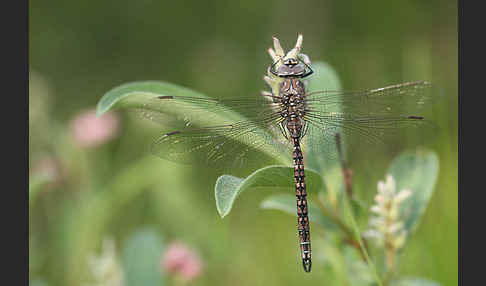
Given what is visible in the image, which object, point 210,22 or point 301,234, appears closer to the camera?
point 301,234

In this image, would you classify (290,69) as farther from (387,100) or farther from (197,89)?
(197,89)

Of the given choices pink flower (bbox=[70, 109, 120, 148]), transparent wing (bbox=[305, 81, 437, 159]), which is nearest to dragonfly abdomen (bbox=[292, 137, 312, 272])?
transparent wing (bbox=[305, 81, 437, 159])

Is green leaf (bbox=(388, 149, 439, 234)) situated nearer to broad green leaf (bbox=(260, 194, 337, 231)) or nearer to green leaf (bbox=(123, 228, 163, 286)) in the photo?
broad green leaf (bbox=(260, 194, 337, 231))

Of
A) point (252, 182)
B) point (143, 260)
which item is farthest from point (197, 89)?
Result: point (252, 182)

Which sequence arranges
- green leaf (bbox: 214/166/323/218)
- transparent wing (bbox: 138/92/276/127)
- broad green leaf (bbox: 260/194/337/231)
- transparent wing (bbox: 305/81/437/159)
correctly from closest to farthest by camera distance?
green leaf (bbox: 214/166/323/218)
broad green leaf (bbox: 260/194/337/231)
transparent wing (bbox: 138/92/276/127)
transparent wing (bbox: 305/81/437/159)

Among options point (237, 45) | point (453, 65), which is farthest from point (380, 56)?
point (237, 45)

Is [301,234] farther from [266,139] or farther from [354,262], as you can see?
[266,139]
